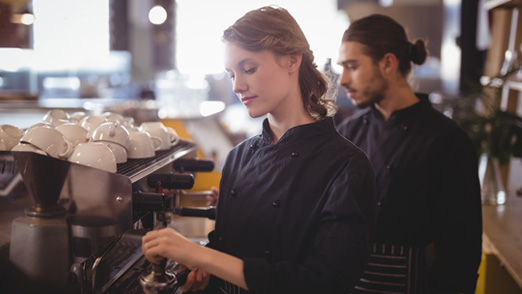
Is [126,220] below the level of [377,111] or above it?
below

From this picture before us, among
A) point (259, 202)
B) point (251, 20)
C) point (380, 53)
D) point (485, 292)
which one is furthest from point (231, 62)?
point (485, 292)

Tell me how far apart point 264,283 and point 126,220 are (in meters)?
0.37

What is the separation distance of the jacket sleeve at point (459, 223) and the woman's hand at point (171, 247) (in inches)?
40.4

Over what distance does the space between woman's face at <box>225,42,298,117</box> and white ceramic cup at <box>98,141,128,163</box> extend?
0.41 meters

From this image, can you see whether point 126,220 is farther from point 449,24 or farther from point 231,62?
point 449,24

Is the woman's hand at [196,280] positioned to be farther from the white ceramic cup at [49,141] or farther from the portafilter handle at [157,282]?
the white ceramic cup at [49,141]

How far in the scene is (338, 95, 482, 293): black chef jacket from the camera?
165 cm

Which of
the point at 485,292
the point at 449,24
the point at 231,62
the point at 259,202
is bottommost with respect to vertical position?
the point at 485,292

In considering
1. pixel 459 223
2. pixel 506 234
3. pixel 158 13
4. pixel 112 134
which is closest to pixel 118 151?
pixel 112 134

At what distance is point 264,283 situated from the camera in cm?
98

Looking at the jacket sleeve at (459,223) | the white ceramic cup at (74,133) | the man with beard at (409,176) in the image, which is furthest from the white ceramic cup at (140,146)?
the jacket sleeve at (459,223)

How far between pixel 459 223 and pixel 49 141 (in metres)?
1.30

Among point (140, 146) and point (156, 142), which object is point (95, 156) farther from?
point (156, 142)

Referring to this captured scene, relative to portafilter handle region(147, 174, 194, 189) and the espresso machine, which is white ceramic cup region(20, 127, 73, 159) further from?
portafilter handle region(147, 174, 194, 189)
